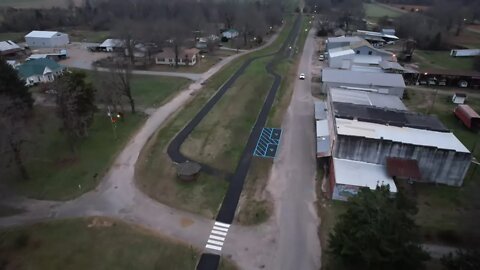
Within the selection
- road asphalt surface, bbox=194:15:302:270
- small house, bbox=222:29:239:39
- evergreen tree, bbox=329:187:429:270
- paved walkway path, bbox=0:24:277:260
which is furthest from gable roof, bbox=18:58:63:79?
evergreen tree, bbox=329:187:429:270

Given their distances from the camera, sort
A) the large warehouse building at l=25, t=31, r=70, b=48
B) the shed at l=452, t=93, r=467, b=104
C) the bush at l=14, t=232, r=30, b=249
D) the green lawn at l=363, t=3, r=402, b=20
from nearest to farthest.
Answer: the bush at l=14, t=232, r=30, b=249, the shed at l=452, t=93, r=467, b=104, the large warehouse building at l=25, t=31, r=70, b=48, the green lawn at l=363, t=3, r=402, b=20

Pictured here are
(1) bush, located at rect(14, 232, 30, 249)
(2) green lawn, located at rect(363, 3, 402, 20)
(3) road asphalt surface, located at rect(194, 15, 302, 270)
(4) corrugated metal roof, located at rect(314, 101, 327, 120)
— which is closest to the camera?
(3) road asphalt surface, located at rect(194, 15, 302, 270)

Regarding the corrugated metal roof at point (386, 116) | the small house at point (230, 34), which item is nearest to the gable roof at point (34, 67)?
the small house at point (230, 34)

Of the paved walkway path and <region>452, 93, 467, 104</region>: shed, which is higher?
<region>452, 93, 467, 104</region>: shed

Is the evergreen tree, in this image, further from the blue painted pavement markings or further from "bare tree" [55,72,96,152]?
"bare tree" [55,72,96,152]

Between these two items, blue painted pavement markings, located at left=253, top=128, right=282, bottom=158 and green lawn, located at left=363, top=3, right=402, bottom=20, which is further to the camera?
green lawn, located at left=363, top=3, right=402, bottom=20

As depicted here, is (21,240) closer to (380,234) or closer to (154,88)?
(380,234)
